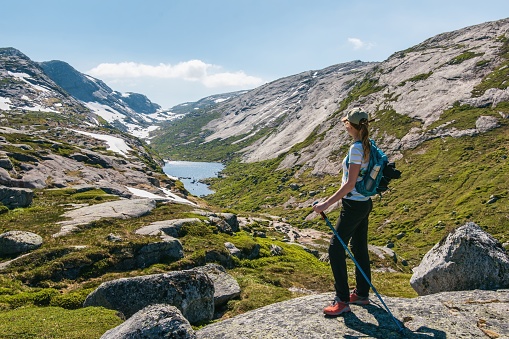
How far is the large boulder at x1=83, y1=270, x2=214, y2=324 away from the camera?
54.6 feet

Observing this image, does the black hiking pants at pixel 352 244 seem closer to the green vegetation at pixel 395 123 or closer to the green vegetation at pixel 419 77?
the green vegetation at pixel 395 123

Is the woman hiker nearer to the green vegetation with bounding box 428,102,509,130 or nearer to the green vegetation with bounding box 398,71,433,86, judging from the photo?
the green vegetation with bounding box 428,102,509,130

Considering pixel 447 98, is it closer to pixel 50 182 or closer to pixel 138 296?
pixel 50 182

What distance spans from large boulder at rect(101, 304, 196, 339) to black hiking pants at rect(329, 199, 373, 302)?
15.7ft

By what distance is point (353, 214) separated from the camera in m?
10.5

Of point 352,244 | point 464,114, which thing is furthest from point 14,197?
point 464,114

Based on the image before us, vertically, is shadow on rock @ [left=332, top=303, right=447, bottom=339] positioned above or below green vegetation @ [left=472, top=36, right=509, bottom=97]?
below

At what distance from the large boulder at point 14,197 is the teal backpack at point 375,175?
49.5 m

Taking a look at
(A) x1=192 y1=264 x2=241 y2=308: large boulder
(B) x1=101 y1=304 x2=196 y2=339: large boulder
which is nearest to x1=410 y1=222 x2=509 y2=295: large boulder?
(B) x1=101 y1=304 x2=196 y2=339: large boulder

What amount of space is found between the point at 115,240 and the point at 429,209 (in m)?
74.1

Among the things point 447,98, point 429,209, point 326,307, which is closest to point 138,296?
point 326,307

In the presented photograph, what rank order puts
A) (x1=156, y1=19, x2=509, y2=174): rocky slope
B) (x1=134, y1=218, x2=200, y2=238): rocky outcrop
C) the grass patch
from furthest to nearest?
(x1=156, y1=19, x2=509, y2=174): rocky slope < (x1=134, y1=218, x2=200, y2=238): rocky outcrop < the grass patch

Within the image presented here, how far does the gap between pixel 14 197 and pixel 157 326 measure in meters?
47.0

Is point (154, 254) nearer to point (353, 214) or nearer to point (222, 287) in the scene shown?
point (222, 287)
